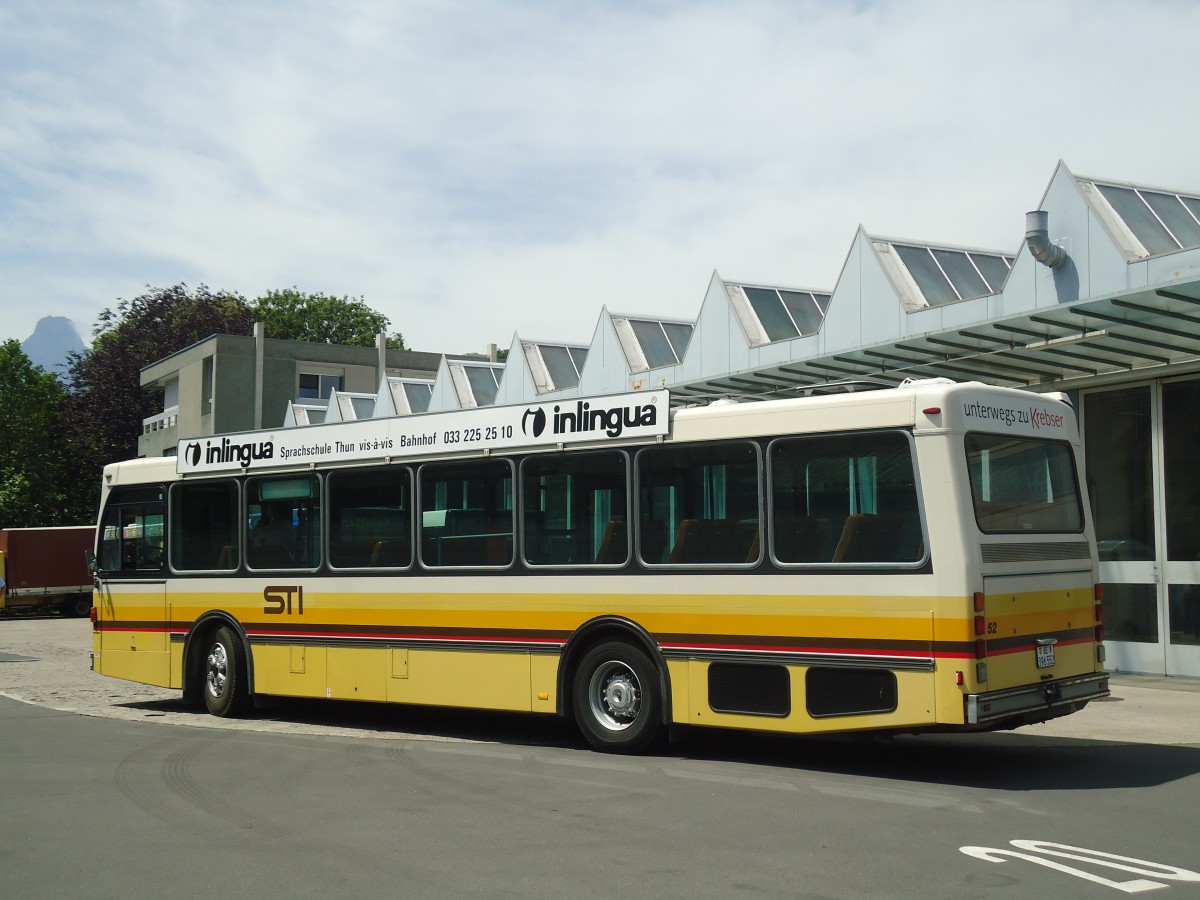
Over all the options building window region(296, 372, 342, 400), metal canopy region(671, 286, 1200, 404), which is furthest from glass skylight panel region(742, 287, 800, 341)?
building window region(296, 372, 342, 400)

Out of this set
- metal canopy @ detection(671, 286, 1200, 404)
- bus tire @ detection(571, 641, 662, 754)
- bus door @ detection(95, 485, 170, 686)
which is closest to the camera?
bus tire @ detection(571, 641, 662, 754)

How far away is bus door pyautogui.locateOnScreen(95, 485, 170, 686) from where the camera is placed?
46.8 feet

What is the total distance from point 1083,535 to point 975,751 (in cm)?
206

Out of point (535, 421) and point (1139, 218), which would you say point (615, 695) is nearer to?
point (535, 421)

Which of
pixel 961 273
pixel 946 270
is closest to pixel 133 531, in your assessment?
pixel 946 270

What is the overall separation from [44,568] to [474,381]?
20.7 meters

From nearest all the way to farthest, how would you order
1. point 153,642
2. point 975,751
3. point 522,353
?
point 975,751, point 153,642, point 522,353

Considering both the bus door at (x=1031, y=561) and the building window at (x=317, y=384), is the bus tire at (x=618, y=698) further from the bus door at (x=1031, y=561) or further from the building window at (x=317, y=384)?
the building window at (x=317, y=384)

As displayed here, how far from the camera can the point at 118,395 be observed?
5775cm

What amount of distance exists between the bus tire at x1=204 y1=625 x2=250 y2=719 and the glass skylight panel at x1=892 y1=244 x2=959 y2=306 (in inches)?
361

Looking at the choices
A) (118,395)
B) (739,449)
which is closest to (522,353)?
(739,449)

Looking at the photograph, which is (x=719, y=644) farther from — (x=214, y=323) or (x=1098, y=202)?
(x=214, y=323)

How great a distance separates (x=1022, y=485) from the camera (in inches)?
369

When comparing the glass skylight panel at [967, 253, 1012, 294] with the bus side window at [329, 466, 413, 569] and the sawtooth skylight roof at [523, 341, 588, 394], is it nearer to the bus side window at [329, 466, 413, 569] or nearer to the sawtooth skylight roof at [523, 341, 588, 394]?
the bus side window at [329, 466, 413, 569]
